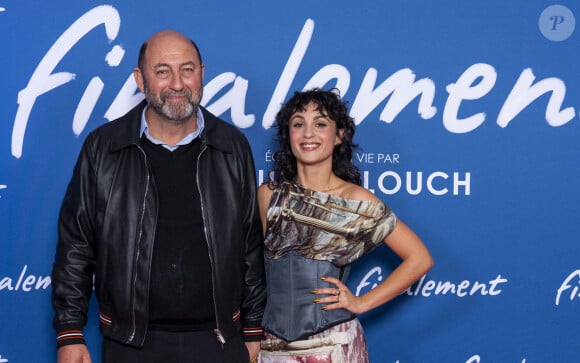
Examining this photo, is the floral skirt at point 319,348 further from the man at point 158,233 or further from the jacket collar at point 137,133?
the jacket collar at point 137,133

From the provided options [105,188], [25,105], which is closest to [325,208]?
[105,188]

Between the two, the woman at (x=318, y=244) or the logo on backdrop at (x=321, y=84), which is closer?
the woman at (x=318, y=244)

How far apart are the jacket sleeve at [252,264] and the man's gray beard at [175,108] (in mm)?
208

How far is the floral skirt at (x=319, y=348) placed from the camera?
2.13 metres

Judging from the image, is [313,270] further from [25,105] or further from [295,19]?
[25,105]

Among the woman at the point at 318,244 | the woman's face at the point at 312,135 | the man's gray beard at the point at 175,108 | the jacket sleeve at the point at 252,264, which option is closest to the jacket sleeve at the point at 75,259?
the man's gray beard at the point at 175,108

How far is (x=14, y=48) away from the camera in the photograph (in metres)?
2.63

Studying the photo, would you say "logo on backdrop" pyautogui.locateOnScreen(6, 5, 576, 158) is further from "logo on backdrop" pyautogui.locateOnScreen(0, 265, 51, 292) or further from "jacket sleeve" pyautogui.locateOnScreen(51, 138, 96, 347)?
"jacket sleeve" pyautogui.locateOnScreen(51, 138, 96, 347)

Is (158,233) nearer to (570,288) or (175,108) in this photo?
(175,108)

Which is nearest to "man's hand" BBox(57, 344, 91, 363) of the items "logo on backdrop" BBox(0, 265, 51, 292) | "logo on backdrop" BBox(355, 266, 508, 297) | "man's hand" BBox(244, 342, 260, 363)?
"man's hand" BBox(244, 342, 260, 363)

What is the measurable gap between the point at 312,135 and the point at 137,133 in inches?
22.2

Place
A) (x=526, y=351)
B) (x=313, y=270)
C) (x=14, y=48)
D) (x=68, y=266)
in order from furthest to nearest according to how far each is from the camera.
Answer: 1. (x=526, y=351)
2. (x=14, y=48)
3. (x=313, y=270)
4. (x=68, y=266)

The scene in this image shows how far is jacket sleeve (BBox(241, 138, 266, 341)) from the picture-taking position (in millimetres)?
2111

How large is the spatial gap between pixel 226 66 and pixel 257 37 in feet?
0.53
